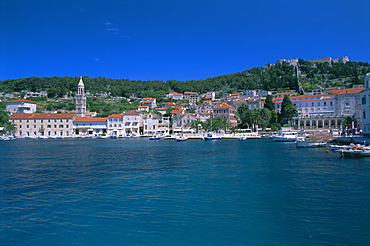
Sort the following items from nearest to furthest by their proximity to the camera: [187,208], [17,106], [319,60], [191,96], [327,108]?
[187,208], [327,108], [17,106], [191,96], [319,60]

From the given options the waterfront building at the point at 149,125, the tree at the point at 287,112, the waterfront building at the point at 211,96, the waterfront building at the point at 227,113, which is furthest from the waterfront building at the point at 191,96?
the tree at the point at 287,112

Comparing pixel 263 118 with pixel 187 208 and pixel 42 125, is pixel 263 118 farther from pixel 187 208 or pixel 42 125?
pixel 187 208

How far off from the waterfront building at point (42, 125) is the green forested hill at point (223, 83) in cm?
4564

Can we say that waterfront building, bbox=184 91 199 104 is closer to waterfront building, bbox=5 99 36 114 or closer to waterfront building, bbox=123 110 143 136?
waterfront building, bbox=123 110 143 136

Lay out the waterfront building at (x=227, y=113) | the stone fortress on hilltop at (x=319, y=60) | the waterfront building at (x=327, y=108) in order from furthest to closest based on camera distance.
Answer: the stone fortress on hilltop at (x=319, y=60), the waterfront building at (x=227, y=113), the waterfront building at (x=327, y=108)

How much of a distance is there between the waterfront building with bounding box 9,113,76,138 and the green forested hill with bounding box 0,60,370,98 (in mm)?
45645

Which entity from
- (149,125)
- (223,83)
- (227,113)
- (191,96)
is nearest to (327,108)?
(227,113)

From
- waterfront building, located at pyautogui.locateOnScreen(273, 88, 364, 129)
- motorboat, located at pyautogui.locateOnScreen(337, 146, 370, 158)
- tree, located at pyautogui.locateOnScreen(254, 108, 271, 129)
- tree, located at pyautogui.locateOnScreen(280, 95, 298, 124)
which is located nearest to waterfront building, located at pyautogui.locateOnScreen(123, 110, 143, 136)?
tree, located at pyautogui.locateOnScreen(254, 108, 271, 129)

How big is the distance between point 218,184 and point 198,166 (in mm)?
6551

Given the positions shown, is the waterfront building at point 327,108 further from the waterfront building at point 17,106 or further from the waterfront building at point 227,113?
the waterfront building at point 17,106

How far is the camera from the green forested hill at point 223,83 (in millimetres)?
123562

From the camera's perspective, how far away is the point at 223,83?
16038 cm

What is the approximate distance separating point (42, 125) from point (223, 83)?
104499 mm

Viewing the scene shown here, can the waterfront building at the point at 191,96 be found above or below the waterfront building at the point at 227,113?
above
